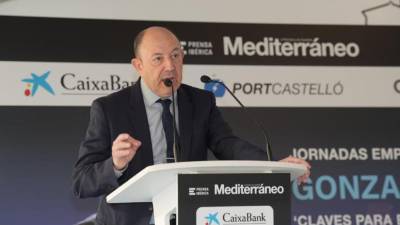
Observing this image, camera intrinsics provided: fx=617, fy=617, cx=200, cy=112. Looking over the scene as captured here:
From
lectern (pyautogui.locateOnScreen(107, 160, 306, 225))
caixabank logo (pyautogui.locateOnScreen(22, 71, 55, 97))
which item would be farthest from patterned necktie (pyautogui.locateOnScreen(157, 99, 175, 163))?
caixabank logo (pyautogui.locateOnScreen(22, 71, 55, 97))

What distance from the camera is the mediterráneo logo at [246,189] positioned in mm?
1830

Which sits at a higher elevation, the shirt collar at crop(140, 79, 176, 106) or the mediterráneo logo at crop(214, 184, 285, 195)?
the shirt collar at crop(140, 79, 176, 106)

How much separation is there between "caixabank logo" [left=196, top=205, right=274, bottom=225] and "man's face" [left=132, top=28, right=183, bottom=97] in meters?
0.79

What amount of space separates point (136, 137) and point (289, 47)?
294 cm

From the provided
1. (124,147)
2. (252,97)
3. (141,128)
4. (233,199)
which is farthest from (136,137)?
(252,97)

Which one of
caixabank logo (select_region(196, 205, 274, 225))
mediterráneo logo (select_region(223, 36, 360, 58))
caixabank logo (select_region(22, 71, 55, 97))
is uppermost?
mediterráneo logo (select_region(223, 36, 360, 58))

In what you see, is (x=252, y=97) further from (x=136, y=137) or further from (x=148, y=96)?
(x=136, y=137)

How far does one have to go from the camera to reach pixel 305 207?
503 cm

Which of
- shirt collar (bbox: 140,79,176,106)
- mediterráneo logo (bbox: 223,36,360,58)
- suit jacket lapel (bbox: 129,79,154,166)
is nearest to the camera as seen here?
suit jacket lapel (bbox: 129,79,154,166)

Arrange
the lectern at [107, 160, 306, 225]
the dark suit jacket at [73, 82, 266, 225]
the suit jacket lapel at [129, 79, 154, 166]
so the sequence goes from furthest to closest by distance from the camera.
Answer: the suit jacket lapel at [129, 79, 154, 166], the dark suit jacket at [73, 82, 266, 225], the lectern at [107, 160, 306, 225]

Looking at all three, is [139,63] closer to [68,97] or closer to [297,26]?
[68,97]

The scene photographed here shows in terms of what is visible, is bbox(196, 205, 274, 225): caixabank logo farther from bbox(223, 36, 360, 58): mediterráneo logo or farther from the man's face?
bbox(223, 36, 360, 58): mediterráneo logo

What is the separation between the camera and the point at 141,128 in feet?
8.20

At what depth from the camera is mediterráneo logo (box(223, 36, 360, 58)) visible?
16.8 feet
